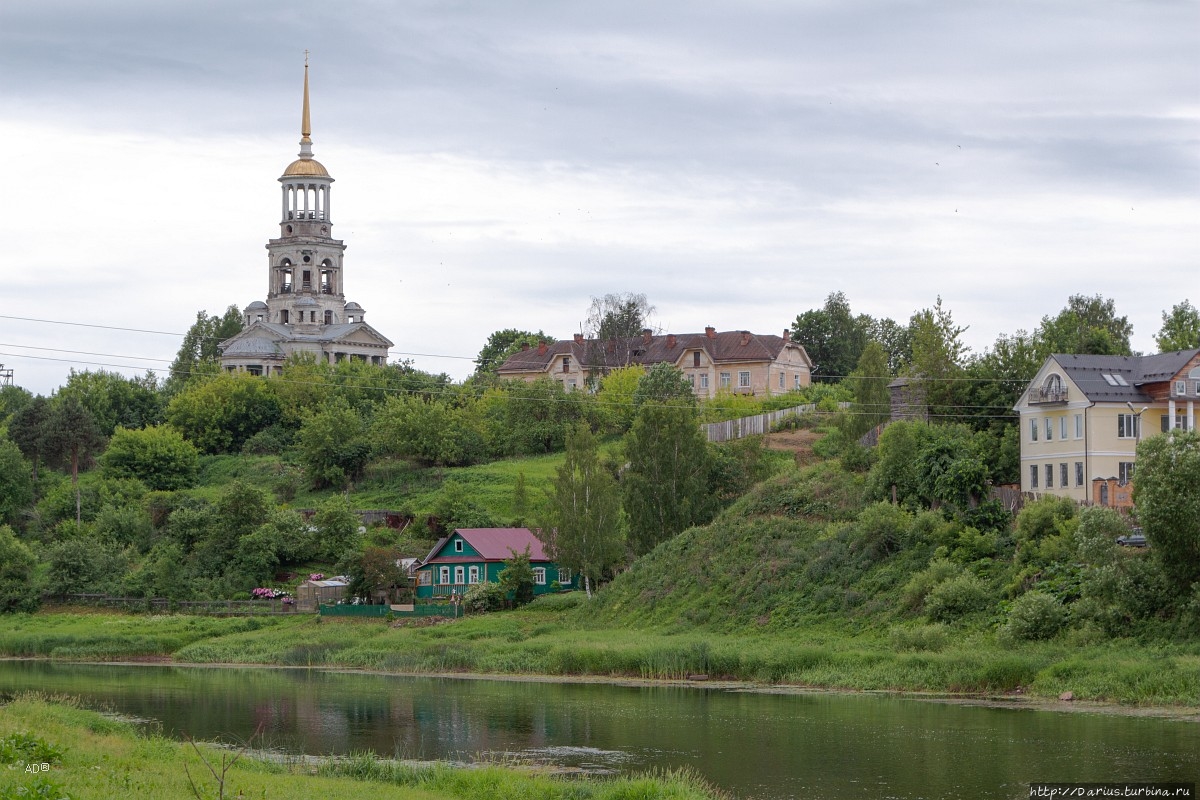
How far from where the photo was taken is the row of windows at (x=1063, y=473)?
200ft

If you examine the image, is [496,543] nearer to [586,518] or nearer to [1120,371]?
[586,518]

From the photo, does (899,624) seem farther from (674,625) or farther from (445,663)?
(445,663)

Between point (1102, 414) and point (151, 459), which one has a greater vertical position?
point (1102, 414)

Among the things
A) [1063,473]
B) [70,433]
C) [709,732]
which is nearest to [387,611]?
[1063,473]

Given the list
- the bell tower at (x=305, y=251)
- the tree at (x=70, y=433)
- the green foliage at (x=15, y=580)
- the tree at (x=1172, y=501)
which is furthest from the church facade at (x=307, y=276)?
the tree at (x=1172, y=501)

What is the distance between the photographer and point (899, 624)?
177 ft

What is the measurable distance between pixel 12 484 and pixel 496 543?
123 feet

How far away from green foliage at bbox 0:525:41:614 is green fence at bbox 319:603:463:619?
53.9ft

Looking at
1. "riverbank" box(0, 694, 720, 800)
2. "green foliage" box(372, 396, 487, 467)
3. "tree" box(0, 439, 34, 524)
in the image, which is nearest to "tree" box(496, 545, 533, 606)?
"green foliage" box(372, 396, 487, 467)

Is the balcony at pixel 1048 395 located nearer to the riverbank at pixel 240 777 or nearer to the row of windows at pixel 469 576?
the row of windows at pixel 469 576

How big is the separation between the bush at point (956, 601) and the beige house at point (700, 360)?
200 ft

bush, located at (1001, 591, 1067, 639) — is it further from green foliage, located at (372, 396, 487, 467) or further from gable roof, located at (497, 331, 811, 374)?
gable roof, located at (497, 331, 811, 374)

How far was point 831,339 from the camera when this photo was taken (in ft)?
445

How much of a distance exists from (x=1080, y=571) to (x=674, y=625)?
55.3 ft
